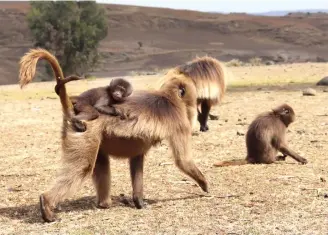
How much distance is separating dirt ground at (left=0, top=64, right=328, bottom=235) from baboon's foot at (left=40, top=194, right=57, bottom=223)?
65 millimetres

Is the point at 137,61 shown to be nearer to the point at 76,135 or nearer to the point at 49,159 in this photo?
the point at 49,159

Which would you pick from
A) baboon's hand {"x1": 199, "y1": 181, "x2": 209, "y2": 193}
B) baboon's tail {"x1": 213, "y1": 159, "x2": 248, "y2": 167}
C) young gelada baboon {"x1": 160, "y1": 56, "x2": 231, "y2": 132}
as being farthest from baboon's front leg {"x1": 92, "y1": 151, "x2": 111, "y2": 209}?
young gelada baboon {"x1": 160, "y1": 56, "x2": 231, "y2": 132}

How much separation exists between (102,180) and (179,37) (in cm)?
6498

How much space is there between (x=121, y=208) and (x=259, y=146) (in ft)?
9.07

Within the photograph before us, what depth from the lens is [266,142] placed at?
9.29 m

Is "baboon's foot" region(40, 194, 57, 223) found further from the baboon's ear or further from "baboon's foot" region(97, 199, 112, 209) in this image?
the baboon's ear

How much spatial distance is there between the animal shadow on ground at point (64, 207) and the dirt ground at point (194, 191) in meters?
0.01

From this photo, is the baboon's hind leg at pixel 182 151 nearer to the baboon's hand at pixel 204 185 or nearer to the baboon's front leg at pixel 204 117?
the baboon's hand at pixel 204 185

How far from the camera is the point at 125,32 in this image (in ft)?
237

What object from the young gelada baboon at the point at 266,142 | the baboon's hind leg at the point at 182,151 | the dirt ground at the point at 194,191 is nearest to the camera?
the dirt ground at the point at 194,191

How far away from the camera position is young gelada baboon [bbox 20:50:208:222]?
21.5ft

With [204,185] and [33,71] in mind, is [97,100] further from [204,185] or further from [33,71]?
[204,185]

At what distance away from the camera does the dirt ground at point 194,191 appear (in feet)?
20.9

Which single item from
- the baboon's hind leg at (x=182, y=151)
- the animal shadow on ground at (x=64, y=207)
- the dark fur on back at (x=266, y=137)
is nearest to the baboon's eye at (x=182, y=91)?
the baboon's hind leg at (x=182, y=151)
